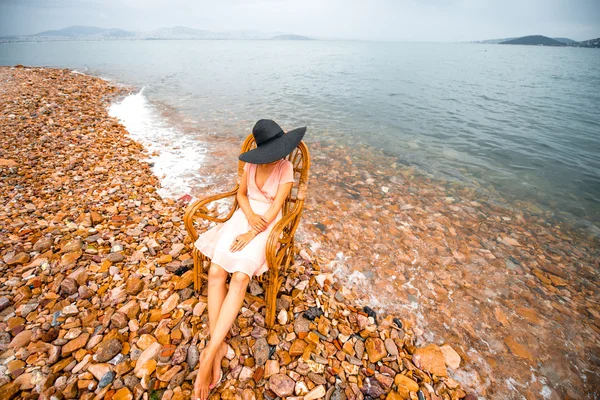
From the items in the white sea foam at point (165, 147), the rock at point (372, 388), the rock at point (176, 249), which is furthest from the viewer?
the white sea foam at point (165, 147)

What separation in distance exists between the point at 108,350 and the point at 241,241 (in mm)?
1736

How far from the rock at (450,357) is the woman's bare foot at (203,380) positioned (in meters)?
2.76

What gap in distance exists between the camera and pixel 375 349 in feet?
9.94

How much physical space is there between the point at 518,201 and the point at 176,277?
28.9 feet

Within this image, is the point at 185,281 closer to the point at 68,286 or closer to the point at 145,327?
the point at 145,327

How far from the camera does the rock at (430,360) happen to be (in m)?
3.01

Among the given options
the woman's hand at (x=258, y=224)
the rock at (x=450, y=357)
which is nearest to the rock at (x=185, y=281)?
the woman's hand at (x=258, y=224)

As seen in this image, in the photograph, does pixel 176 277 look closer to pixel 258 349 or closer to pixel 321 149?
pixel 258 349

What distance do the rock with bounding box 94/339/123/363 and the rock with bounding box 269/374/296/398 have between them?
5.43 ft

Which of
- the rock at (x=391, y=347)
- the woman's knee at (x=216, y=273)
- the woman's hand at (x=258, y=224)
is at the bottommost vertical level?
the rock at (x=391, y=347)

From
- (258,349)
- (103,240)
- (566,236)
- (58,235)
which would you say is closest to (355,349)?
(258,349)

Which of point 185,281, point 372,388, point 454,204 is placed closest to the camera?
point 372,388

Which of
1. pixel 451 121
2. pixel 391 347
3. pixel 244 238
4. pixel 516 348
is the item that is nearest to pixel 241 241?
pixel 244 238

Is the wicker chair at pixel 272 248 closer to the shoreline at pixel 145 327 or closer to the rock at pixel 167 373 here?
the shoreline at pixel 145 327
